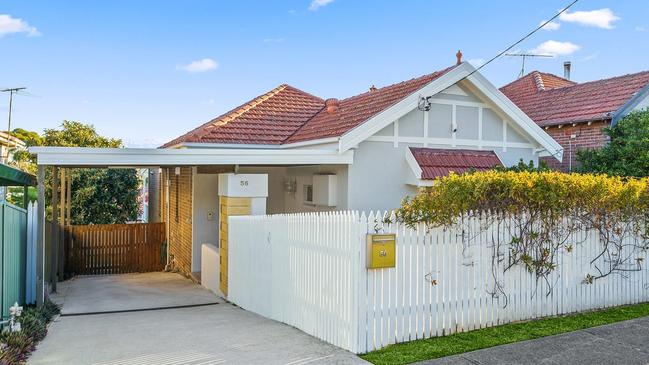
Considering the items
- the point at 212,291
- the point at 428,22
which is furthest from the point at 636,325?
the point at 428,22

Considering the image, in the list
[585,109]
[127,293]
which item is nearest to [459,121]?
[585,109]

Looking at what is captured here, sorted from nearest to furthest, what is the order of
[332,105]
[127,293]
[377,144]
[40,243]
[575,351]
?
[575,351]
[40,243]
[377,144]
[127,293]
[332,105]

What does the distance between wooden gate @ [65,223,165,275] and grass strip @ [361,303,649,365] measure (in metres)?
12.7

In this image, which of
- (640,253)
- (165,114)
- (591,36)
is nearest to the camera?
(640,253)

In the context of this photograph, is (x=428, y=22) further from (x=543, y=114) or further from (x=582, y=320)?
(x=582, y=320)

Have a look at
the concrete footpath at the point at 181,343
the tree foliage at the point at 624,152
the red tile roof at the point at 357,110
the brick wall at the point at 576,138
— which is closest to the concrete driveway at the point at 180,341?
the concrete footpath at the point at 181,343

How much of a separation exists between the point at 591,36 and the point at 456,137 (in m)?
7.62

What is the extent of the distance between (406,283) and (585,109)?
11.4 m

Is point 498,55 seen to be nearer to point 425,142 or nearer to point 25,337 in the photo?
point 425,142

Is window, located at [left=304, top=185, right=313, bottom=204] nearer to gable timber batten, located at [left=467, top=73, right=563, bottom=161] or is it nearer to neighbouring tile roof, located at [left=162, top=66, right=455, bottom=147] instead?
neighbouring tile roof, located at [left=162, top=66, right=455, bottom=147]

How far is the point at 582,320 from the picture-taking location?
7.73 m

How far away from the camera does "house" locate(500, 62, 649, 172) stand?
14.2 m

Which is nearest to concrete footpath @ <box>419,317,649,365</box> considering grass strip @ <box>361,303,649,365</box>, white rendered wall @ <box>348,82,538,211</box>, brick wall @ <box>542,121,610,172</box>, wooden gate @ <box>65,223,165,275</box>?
grass strip @ <box>361,303,649,365</box>

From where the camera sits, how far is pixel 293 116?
15.9m
